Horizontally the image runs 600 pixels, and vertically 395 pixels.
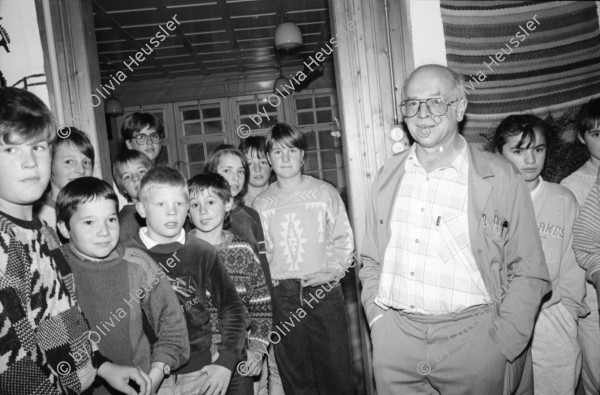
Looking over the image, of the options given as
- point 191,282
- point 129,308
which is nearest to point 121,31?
point 191,282

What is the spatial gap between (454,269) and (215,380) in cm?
119

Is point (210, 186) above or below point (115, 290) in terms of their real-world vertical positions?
above

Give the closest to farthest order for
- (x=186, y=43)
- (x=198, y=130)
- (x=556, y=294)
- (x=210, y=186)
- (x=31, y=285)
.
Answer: (x=31, y=285) < (x=556, y=294) < (x=210, y=186) < (x=186, y=43) < (x=198, y=130)

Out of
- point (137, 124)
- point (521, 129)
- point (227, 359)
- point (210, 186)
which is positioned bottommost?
point (227, 359)

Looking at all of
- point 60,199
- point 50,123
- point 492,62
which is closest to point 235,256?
point 60,199

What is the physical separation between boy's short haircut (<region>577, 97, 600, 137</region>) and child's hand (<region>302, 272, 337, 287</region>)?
1716mm

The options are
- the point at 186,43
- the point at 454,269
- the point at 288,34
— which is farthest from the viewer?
the point at 186,43

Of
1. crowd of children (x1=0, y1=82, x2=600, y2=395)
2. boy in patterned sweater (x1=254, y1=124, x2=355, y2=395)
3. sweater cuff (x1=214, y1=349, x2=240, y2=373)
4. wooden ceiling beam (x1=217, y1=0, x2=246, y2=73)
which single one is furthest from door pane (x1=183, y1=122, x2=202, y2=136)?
sweater cuff (x1=214, y1=349, x2=240, y2=373)

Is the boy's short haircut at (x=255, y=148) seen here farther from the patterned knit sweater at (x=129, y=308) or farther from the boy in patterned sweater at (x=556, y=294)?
the boy in patterned sweater at (x=556, y=294)

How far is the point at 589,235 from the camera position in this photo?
1.96 meters

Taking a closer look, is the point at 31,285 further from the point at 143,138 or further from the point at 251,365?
the point at 143,138

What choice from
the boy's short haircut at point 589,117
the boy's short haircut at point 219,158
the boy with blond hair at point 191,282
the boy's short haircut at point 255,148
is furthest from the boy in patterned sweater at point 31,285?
the boy's short haircut at point 589,117

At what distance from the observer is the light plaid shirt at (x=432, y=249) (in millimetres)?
1745

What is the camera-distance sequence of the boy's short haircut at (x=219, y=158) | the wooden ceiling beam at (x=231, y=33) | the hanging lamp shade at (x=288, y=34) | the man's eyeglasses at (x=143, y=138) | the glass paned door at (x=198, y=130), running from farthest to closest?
the glass paned door at (x=198, y=130) → the wooden ceiling beam at (x=231, y=33) → the hanging lamp shade at (x=288, y=34) → the man's eyeglasses at (x=143, y=138) → the boy's short haircut at (x=219, y=158)
